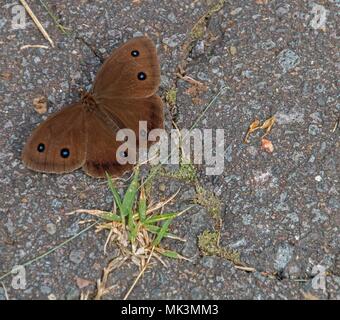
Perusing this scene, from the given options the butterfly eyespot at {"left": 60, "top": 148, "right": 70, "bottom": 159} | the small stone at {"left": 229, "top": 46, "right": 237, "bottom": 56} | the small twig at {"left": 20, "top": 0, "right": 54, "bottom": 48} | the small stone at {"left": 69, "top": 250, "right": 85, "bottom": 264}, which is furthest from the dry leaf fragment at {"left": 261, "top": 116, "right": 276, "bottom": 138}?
the small twig at {"left": 20, "top": 0, "right": 54, "bottom": 48}

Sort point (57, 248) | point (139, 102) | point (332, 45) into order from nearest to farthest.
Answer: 1. point (57, 248)
2. point (139, 102)
3. point (332, 45)

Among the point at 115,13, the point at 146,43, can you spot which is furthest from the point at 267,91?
the point at 115,13

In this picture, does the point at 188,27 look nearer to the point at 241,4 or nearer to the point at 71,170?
the point at 241,4

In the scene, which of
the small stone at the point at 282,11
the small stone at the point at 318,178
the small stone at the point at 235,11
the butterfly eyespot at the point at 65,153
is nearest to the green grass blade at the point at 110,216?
the butterfly eyespot at the point at 65,153

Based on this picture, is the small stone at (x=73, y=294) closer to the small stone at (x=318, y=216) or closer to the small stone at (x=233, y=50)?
the small stone at (x=318, y=216)

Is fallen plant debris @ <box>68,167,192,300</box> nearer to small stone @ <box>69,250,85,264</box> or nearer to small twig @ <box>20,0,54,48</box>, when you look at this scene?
small stone @ <box>69,250,85,264</box>
